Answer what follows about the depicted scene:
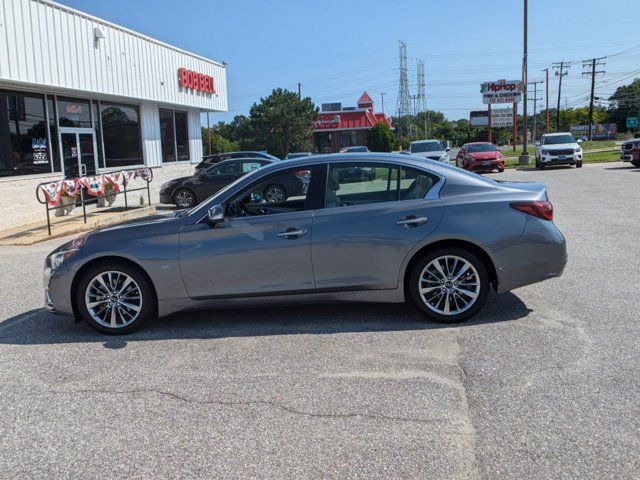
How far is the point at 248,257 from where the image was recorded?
550cm

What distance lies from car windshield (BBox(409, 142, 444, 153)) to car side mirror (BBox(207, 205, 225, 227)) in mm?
22412

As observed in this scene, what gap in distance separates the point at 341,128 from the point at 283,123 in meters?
7.55

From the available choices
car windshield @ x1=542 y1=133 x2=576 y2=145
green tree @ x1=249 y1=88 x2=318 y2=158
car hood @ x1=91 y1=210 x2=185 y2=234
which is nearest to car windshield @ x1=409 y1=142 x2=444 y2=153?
car windshield @ x1=542 y1=133 x2=576 y2=145

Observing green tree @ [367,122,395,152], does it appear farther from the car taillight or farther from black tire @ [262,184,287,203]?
the car taillight

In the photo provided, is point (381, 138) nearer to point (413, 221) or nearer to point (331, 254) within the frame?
point (413, 221)

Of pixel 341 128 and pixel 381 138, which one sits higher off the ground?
pixel 341 128

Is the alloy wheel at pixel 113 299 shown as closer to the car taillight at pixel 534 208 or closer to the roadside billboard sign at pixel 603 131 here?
the car taillight at pixel 534 208

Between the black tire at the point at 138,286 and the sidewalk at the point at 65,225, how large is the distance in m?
7.50

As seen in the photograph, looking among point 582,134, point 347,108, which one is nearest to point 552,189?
point 347,108

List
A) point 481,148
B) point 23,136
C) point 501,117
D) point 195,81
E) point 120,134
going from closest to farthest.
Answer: point 23,136 < point 120,134 < point 195,81 < point 481,148 < point 501,117

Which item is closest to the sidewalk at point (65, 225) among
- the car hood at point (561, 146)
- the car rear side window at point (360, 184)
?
the car rear side window at point (360, 184)

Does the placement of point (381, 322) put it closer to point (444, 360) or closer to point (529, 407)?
point (444, 360)

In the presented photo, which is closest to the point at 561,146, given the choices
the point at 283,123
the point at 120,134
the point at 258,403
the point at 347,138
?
the point at 120,134

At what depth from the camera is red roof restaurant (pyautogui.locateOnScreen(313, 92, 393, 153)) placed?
6744 centimetres
